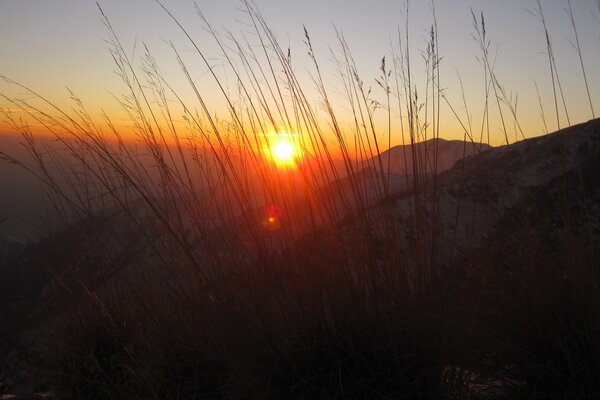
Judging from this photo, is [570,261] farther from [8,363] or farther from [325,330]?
[8,363]

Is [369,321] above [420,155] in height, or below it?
below

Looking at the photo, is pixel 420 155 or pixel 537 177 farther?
pixel 537 177

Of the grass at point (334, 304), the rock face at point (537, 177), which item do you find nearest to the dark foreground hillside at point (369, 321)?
the grass at point (334, 304)

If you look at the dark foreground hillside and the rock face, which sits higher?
the rock face

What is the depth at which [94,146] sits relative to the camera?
1.91 meters

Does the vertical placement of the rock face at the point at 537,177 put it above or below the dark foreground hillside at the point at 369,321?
above

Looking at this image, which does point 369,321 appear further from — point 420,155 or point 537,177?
point 537,177

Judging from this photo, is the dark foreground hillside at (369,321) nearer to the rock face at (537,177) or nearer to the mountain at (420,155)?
the mountain at (420,155)

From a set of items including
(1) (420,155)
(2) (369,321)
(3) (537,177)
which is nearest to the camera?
(2) (369,321)

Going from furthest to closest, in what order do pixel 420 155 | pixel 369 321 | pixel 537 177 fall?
1. pixel 537 177
2. pixel 420 155
3. pixel 369 321

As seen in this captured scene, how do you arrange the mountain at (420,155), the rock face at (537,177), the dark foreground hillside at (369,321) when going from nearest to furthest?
the dark foreground hillside at (369,321)
the mountain at (420,155)
the rock face at (537,177)

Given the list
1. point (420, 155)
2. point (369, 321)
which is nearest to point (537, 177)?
point (420, 155)

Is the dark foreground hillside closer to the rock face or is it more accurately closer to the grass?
the grass

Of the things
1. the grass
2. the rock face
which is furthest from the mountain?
the rock face
